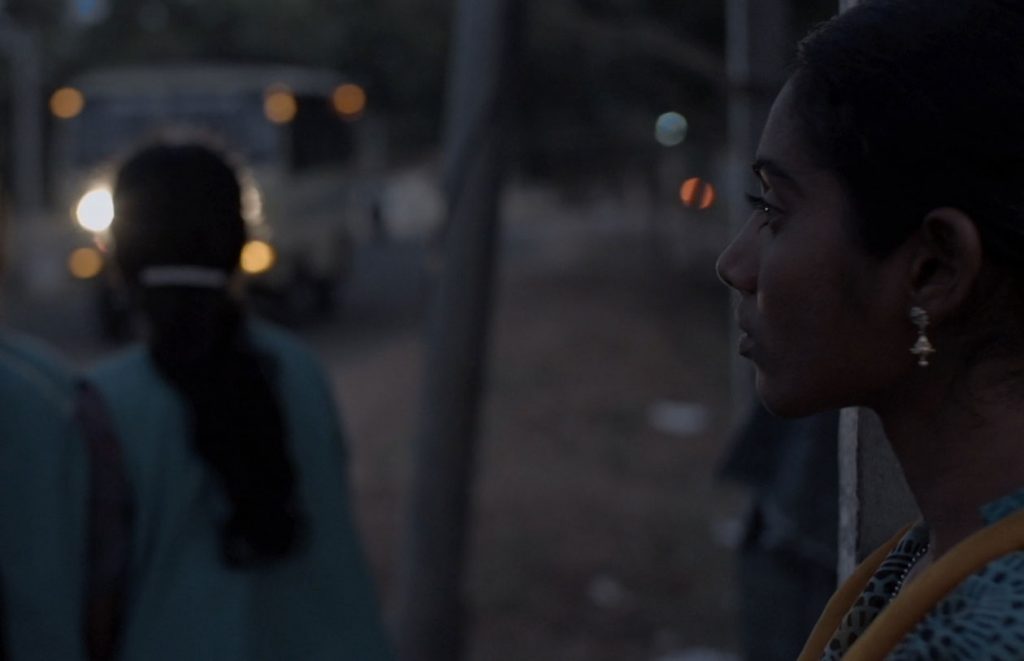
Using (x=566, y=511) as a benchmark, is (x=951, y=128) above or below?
above

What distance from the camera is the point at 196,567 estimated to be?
98.5 inches

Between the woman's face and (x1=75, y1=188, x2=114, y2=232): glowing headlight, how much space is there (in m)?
12.4

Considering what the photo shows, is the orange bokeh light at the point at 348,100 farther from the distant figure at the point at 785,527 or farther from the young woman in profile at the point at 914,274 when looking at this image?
the young woman in profile at the point at 914,274

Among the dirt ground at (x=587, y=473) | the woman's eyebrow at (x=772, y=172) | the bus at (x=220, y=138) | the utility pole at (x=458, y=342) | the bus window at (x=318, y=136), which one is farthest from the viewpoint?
the bus window at (x=318, y=136)

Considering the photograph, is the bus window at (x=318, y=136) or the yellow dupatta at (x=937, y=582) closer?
the yellow dupatta at (x=937, y=582)

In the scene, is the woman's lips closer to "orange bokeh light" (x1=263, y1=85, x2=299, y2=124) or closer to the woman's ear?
the woman's ear

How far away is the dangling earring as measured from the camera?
1.25 meters

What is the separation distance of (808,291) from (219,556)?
146 centimetres

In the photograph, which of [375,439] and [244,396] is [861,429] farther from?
[375,439]

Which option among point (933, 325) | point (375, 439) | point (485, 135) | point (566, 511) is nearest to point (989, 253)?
point (933, 325)

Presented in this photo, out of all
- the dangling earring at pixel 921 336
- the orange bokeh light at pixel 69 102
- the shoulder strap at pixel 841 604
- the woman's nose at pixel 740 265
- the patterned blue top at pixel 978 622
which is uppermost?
the orange bokeh light at pixel 69 102

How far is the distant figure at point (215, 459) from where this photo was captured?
2.47 m

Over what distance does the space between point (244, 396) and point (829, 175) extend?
1515mm

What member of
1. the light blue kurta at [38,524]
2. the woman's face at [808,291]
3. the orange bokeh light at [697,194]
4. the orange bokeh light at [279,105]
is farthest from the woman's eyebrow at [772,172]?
the orange bokeh light at [279,105]
